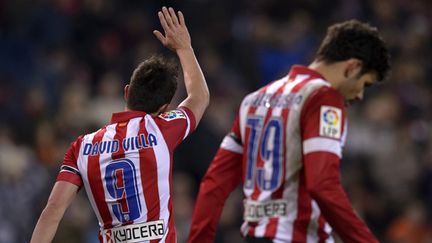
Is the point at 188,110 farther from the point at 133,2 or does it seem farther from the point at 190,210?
the point at 133,2

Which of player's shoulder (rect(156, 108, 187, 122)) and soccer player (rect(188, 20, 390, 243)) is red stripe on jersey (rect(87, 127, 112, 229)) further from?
soccer player (rect(188, 20, 390, 243))

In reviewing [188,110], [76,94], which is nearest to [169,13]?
[188,110]

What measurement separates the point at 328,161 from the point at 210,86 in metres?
6.96

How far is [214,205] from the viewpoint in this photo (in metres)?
6.07

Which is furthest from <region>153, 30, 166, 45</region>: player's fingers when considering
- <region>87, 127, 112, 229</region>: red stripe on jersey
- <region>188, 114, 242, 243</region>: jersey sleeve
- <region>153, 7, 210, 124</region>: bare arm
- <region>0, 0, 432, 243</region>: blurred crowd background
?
<region>0, 0, 432, 243</region>: blurred crowd background

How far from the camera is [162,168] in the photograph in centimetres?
518

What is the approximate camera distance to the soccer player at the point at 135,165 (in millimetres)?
5148

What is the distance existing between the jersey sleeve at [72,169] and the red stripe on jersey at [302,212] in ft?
3.93

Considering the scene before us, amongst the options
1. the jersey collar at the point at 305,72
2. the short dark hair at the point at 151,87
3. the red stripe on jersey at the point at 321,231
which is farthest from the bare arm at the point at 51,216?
the jersey collar at the point at 305,72

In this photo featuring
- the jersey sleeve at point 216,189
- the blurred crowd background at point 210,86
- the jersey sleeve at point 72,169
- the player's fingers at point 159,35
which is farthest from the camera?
the blurred crowd background at point 210,86

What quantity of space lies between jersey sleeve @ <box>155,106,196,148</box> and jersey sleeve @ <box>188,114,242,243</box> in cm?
77

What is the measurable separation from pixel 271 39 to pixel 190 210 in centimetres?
313

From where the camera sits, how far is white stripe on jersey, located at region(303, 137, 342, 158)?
5.52 metres

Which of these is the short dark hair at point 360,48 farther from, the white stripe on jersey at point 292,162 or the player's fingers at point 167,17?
the player's fingers at point 167,17
